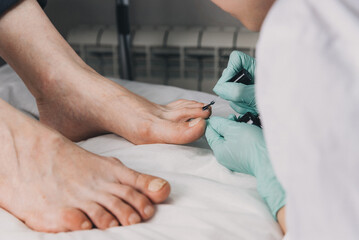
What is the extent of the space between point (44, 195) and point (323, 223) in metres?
0.42

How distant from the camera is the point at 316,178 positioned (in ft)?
1.18

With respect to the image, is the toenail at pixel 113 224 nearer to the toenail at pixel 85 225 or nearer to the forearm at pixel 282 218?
the toenail at pixel 85 225

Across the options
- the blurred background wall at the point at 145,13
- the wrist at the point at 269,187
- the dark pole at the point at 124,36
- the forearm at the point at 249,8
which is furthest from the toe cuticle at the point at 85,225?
the blurred background wall at the point at 145,13

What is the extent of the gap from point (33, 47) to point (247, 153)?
584 mm

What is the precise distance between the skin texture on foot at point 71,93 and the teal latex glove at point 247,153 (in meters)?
0.10

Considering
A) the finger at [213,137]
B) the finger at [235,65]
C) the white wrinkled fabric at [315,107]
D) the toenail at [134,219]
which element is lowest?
the toenail at [134,219]

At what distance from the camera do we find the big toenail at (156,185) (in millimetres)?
605

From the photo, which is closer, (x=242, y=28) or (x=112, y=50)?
(x=242, y=28)

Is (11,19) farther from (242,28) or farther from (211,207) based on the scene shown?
A: (242,28)

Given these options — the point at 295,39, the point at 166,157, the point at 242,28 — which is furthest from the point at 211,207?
the point at 242,28

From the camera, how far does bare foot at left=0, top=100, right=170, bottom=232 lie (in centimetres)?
59

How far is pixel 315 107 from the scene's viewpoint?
35cm

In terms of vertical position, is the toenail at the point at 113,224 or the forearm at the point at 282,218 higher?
the forearm at the point at 282,218

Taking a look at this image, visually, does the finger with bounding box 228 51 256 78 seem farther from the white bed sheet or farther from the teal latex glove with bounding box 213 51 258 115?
the white bed sheet
